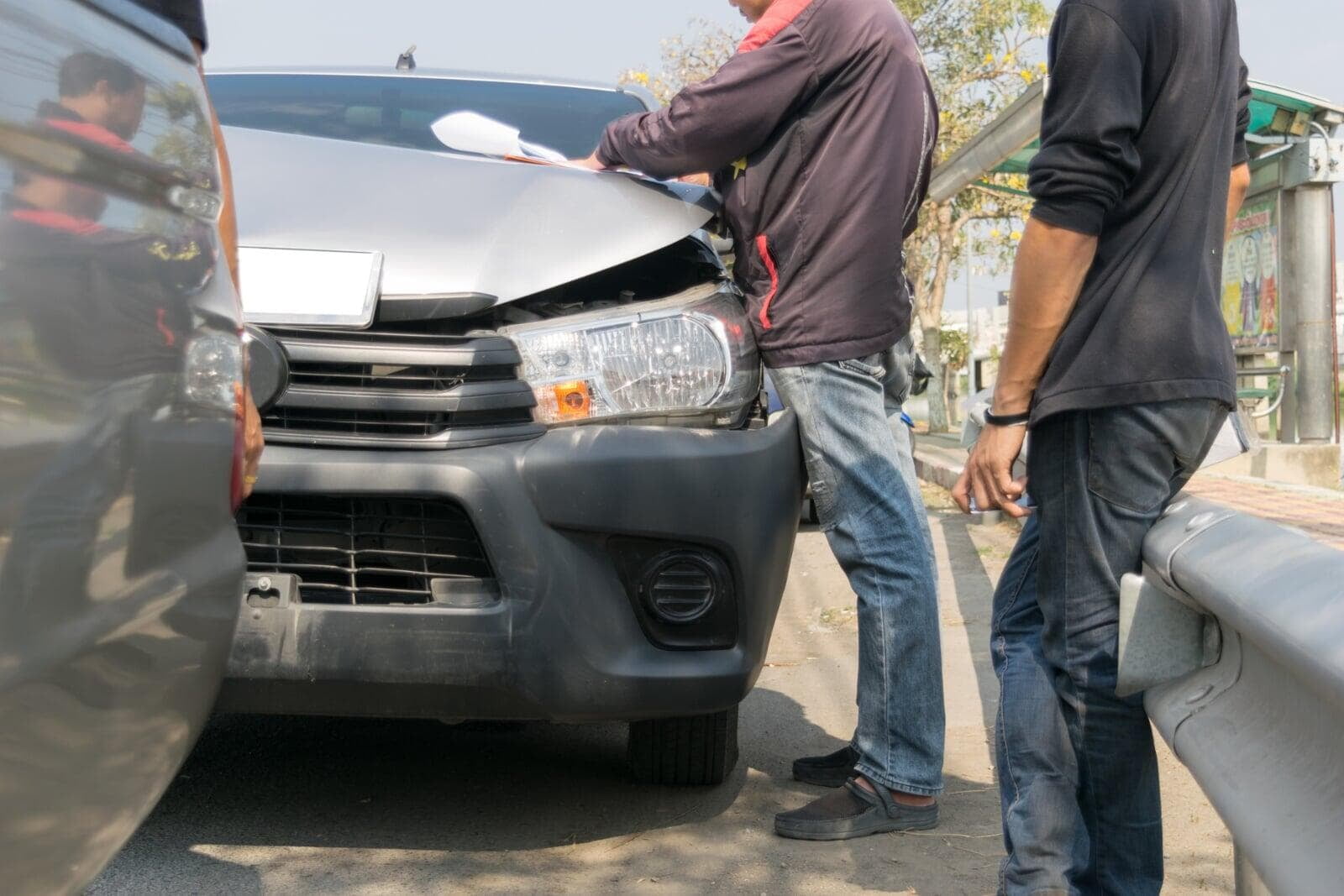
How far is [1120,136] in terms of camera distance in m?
2.10

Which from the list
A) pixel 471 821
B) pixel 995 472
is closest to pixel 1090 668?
pixel 995 472

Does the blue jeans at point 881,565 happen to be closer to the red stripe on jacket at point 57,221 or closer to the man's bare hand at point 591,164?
the man's bare hand at point 591,164

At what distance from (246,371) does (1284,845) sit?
1374 millimetres

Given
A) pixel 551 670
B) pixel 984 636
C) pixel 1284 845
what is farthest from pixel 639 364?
pixel 984 636

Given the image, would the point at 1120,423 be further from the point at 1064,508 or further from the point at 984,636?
the point at 984,636

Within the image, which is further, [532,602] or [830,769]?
[830,769]

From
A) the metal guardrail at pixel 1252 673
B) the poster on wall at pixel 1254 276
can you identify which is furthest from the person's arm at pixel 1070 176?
the poster on wall at pixel 1254 276

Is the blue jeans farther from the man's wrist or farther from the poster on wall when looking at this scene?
the poster on wall

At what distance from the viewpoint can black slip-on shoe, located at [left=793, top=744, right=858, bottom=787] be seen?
359 centimetres

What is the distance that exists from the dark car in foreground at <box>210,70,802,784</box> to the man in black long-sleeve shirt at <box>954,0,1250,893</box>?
724 mm

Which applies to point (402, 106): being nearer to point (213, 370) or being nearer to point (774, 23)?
point (774, 23)

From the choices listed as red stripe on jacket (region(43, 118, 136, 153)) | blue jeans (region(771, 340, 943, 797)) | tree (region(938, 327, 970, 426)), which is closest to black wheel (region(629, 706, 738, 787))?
blue jeans (region(771, 340, 943, 797))

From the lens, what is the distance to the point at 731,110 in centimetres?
314

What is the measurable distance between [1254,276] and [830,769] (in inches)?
310
